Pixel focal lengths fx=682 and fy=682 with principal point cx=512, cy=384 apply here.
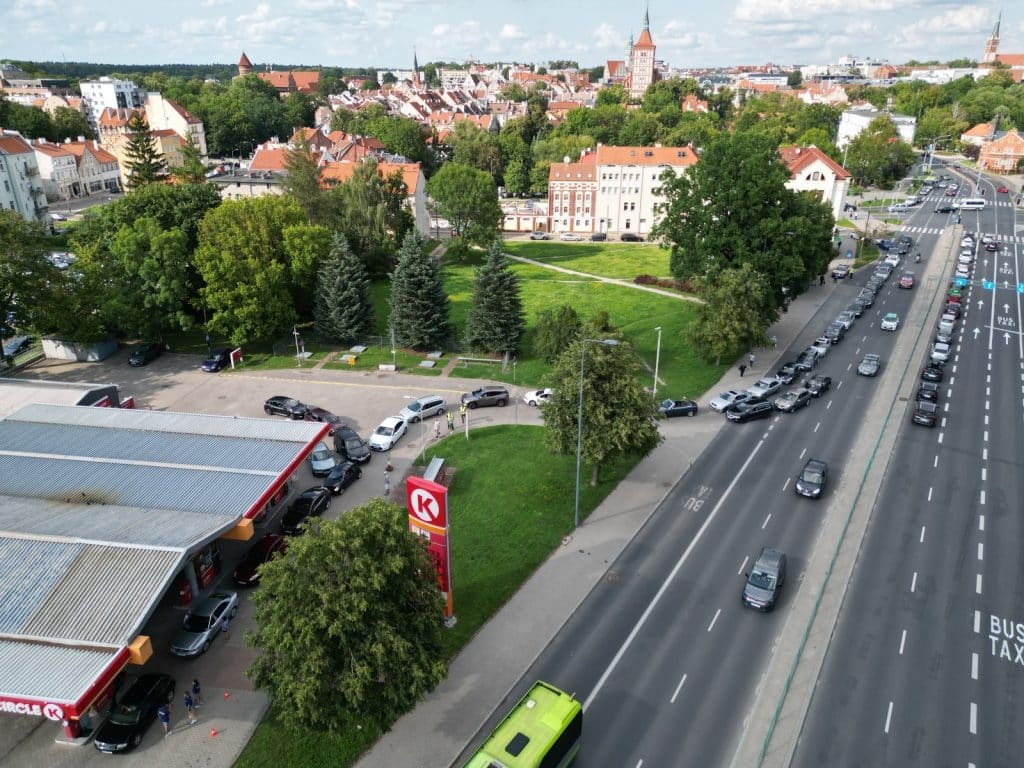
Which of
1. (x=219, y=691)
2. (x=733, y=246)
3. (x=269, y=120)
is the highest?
(x=269, y=120)

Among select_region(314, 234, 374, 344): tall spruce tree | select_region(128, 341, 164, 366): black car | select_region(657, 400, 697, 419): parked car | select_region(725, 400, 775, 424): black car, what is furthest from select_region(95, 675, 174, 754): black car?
select_region(128, 341, 164, 366): black car

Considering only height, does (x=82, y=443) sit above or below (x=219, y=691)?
above

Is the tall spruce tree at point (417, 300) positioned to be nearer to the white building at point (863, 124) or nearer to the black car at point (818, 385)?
the black car at point (818, 385)

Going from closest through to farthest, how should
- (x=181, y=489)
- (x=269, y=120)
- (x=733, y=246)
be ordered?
(x=181, y=489), (x=733, y=246), (x=269, y=120)

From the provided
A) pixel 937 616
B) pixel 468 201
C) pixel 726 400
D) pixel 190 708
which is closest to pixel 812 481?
pixel 937 616

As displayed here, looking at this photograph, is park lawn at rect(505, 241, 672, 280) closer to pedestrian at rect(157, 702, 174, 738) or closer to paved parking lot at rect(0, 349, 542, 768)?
paved parking lot at rect(0, 349, 542, 768)

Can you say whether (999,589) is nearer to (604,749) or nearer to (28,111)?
(604,749)

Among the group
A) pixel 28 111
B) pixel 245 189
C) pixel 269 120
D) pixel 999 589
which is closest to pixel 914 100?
pixel 269 120

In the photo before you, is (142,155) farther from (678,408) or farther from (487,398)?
(678,408)
